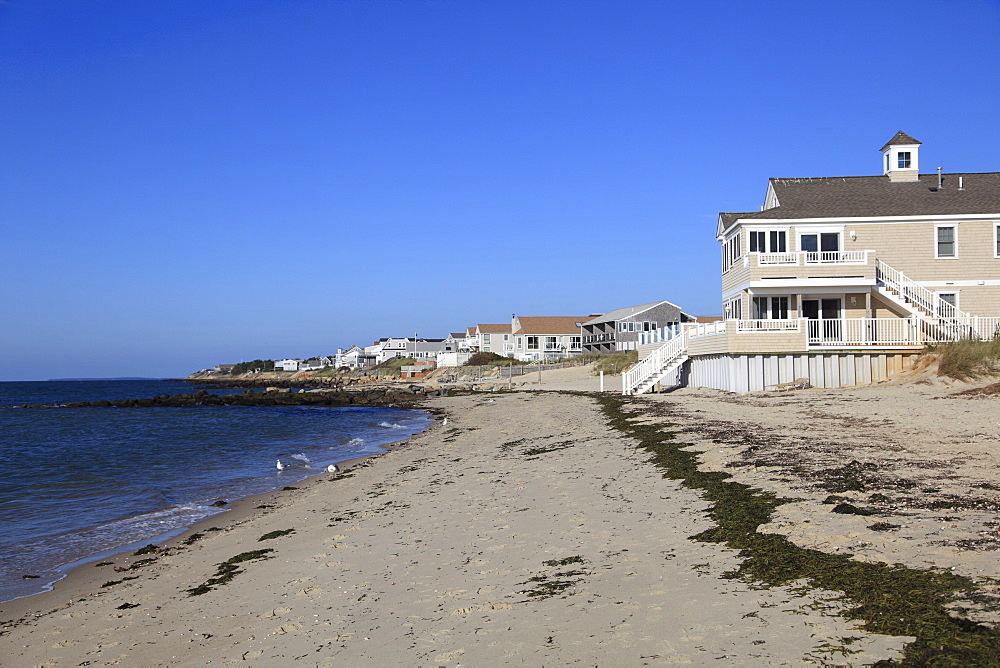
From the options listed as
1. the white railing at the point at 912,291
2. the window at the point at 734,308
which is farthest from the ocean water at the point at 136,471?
the white railing at the point at 912,291

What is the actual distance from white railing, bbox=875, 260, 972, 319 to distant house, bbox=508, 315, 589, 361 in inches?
2329

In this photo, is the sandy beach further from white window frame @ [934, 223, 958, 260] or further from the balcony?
white window frame @ [934, 223, 958, 260]

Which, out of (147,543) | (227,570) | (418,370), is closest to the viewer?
(227,570)

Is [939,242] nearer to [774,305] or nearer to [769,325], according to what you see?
[774,305]

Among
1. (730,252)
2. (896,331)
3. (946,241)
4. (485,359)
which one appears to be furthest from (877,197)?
(485,359)

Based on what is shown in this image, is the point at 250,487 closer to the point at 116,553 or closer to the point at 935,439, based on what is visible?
the point at 116,553

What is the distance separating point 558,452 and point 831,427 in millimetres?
5816

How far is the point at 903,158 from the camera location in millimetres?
32844

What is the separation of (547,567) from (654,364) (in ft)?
82.6

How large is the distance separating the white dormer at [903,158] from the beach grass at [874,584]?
29114 millimetres

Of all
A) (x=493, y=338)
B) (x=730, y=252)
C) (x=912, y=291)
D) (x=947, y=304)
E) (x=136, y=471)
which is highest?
(x=730, y=252)

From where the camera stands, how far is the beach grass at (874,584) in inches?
171

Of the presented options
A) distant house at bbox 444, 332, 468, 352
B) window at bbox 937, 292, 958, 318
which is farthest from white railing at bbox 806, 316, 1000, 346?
distant house at bbox 444, 332, 468, 352

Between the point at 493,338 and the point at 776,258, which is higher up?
the point at 776,258
